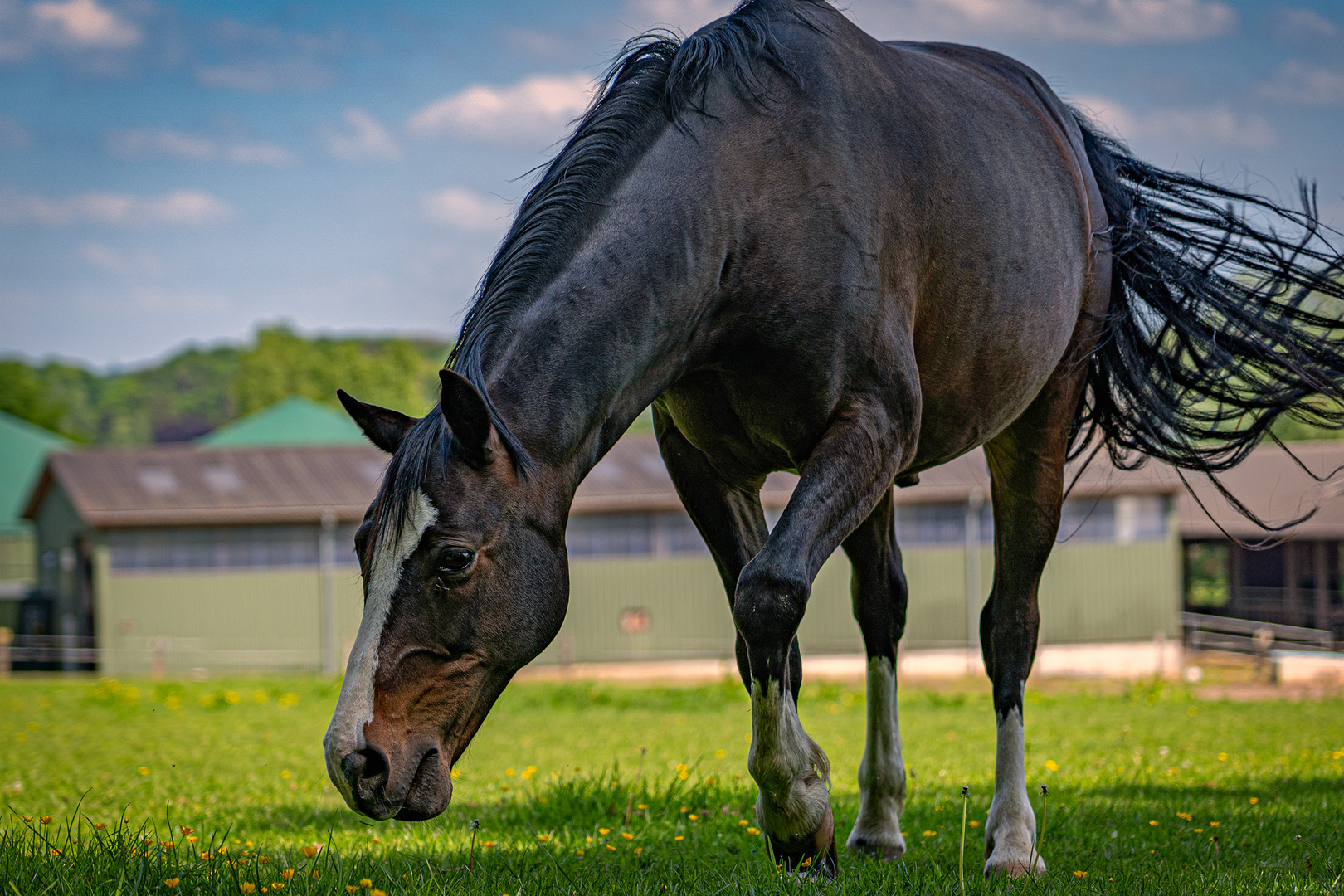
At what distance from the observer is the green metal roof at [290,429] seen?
119 feet

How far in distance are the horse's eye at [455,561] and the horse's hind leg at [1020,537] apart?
210cm

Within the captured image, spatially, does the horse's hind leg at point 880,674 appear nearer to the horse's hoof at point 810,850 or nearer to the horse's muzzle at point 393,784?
the horse's hoof at point 810,850

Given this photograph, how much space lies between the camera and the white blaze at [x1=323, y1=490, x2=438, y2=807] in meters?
2.39

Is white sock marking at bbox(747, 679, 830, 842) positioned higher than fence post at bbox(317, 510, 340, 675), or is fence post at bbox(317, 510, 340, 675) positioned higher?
white sock marking at bbox(747, 679, 830, 842)

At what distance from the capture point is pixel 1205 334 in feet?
14.0

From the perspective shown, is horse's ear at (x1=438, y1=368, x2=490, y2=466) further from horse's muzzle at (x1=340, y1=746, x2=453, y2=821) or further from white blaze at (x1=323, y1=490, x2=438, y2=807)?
horse's muzzle at (x1=340, y1=746, x2=453, y2=821)

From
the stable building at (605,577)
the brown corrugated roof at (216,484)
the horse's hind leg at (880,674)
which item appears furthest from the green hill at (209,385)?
the horse's hind leg at (880,674)

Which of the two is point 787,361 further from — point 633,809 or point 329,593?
point 329,593

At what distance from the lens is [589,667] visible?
2527cm

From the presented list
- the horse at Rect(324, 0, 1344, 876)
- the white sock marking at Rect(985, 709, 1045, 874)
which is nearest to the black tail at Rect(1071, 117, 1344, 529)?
the horse at Rect(324, 0, 1344, 876)

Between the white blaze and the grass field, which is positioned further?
the grass field

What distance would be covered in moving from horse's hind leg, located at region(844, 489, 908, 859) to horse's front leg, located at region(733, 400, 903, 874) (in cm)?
106

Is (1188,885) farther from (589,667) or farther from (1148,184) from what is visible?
(589,667)

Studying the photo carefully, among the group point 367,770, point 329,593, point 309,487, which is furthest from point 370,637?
point 309,487
